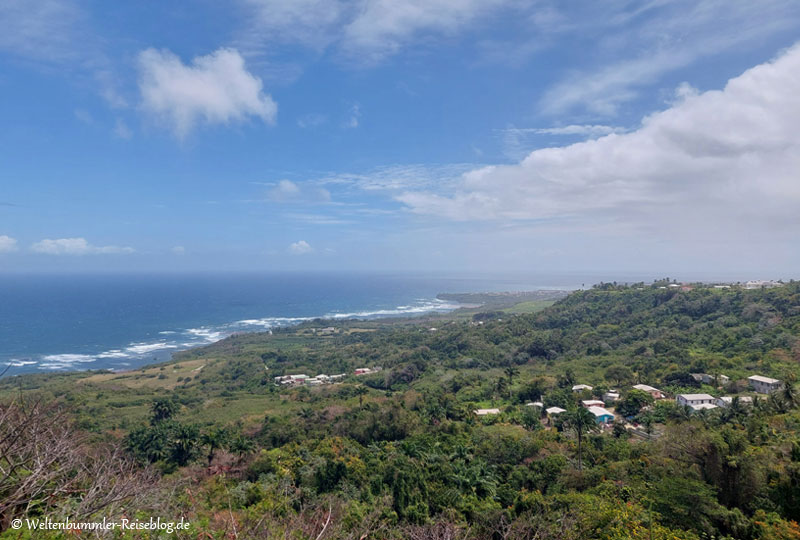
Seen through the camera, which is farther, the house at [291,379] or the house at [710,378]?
the house at [291,379]

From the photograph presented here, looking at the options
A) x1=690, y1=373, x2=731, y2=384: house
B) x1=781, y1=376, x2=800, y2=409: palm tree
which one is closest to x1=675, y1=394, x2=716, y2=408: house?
x1=690, y1=373, x2=731, y2=384: house

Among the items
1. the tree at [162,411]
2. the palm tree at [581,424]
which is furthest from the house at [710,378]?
the tree at [162,411]

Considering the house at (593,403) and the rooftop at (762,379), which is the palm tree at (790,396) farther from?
the house at (593,403)

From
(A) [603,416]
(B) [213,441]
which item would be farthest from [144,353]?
(A) [603,416]

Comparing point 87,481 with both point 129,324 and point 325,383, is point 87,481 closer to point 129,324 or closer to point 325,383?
point 325,383

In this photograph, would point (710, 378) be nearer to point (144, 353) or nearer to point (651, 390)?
point (651, 390)

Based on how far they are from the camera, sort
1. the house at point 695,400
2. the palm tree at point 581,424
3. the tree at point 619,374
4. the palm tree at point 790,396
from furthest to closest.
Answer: the tree at point 619,374 → the house at point 695,400 → the palm tree at point 790,396 → the palm tree at point 581,424
